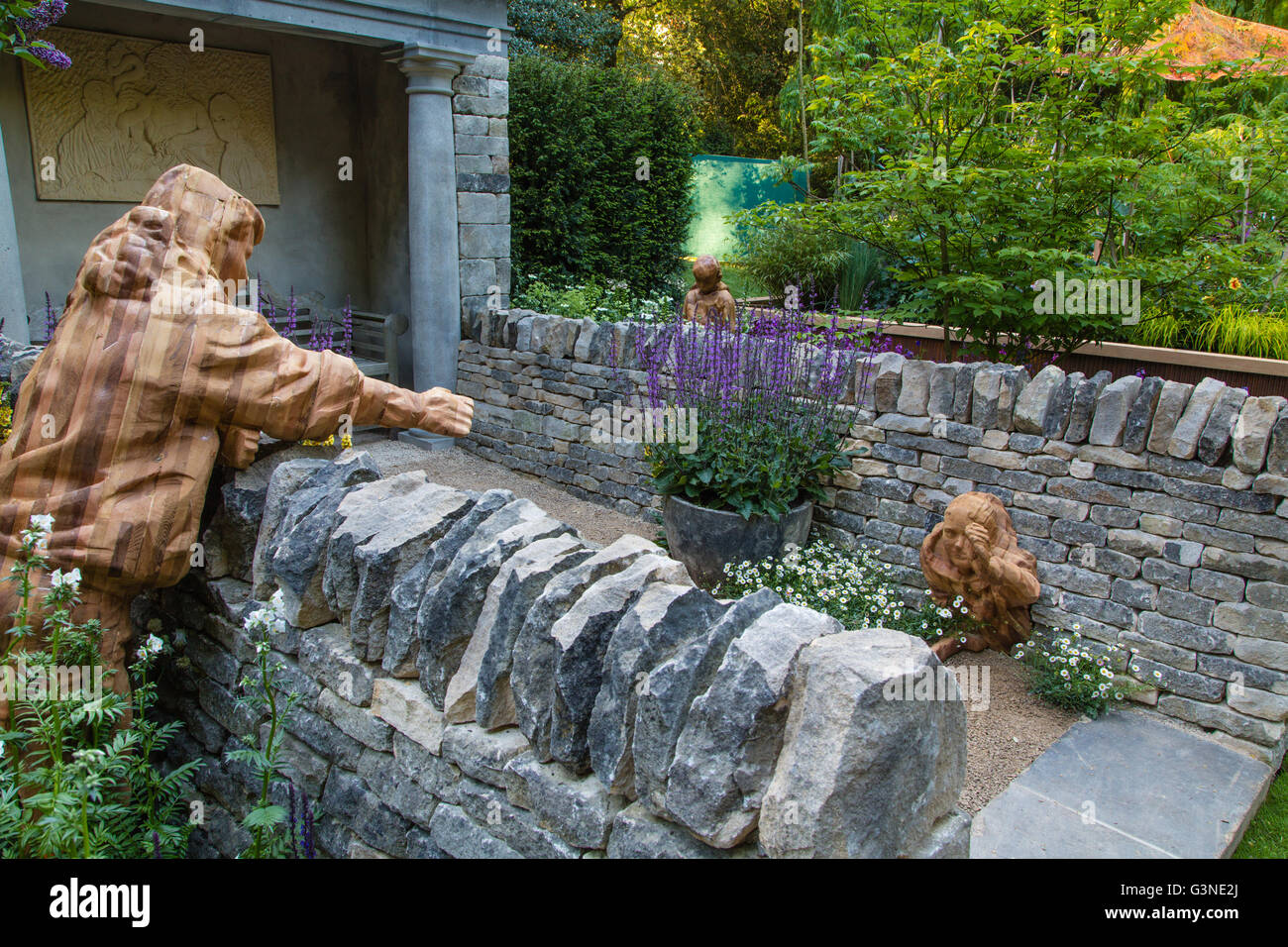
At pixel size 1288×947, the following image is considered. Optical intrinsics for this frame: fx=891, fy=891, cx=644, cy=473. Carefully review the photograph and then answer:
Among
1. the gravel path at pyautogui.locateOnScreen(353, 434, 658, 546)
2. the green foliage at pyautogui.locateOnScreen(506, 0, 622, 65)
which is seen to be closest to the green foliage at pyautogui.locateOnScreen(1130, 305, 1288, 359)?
the gravel path at pyautogui.locateOnScreen(353, 434, 658, 546)

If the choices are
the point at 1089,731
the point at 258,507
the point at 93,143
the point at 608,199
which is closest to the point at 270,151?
the point at 93,143

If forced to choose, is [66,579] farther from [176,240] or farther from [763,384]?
[763,384]

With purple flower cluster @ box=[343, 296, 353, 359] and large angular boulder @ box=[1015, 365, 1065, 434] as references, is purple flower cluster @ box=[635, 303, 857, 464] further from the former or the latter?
purple flower cluster @ box=[343, 296, 353, 359]

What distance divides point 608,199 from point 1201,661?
28.1 feet

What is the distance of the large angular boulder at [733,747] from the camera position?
5.18 feet

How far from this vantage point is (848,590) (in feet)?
15.1

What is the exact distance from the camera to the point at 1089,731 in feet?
13.1

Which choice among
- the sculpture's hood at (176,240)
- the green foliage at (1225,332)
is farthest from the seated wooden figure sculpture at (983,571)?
the green foliage at (1225,332)

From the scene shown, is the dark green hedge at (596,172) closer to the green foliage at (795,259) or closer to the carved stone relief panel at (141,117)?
the green foliage at (795,259)

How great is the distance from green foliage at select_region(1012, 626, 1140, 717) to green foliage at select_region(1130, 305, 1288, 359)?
3834mm

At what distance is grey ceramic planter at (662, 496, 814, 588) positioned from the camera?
4.89 metres

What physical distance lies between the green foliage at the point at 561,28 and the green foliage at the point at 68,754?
47.7 ft

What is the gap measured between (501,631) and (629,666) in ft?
1.30

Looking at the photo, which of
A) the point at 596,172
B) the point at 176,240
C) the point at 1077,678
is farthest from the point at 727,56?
the point at 176,240
